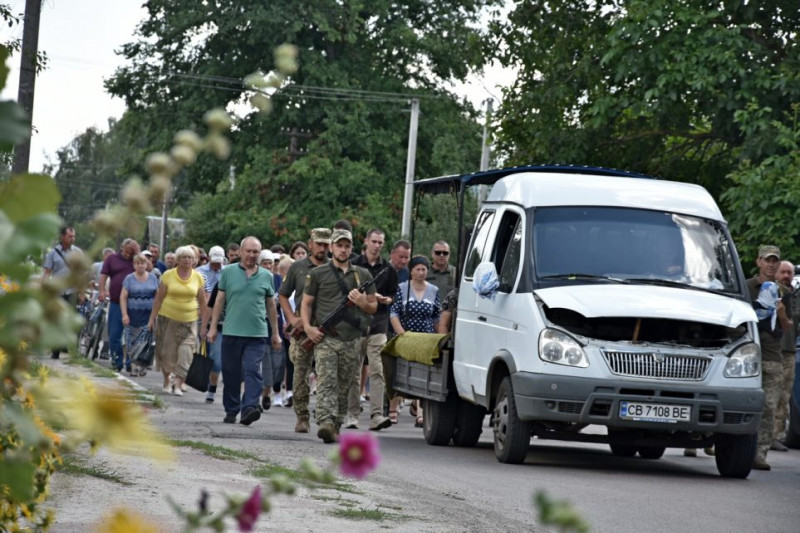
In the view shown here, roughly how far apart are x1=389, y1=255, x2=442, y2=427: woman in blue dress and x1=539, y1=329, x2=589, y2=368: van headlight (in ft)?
15.4

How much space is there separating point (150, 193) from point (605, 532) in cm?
723

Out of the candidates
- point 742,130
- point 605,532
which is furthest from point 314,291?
point 742,130

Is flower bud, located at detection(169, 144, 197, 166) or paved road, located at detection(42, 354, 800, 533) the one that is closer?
flower bud, located at detection(169, 144, 197, 166)

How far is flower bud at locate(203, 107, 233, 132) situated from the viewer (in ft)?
6.05

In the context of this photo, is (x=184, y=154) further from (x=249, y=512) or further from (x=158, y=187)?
(x=249, y=512)

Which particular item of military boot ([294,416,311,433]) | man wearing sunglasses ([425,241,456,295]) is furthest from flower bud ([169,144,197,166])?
man wearing sunglasses ([425,241,456,295])

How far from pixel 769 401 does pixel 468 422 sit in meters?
2.61

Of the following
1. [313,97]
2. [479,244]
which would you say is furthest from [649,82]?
[313,97]

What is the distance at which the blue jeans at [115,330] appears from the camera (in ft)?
76.5

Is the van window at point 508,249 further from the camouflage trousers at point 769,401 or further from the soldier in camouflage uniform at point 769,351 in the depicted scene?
the camouflage trousers at point 769,401

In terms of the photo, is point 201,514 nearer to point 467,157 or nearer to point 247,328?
point 247,328

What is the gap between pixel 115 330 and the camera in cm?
2352

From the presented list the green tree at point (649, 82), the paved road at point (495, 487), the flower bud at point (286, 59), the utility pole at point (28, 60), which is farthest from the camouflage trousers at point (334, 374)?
the flower bud at point (286, 59)

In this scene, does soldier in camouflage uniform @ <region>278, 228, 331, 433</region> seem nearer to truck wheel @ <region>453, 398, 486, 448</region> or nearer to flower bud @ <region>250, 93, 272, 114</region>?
truck wheel @ <region>453, 398, 486, 448</region>
